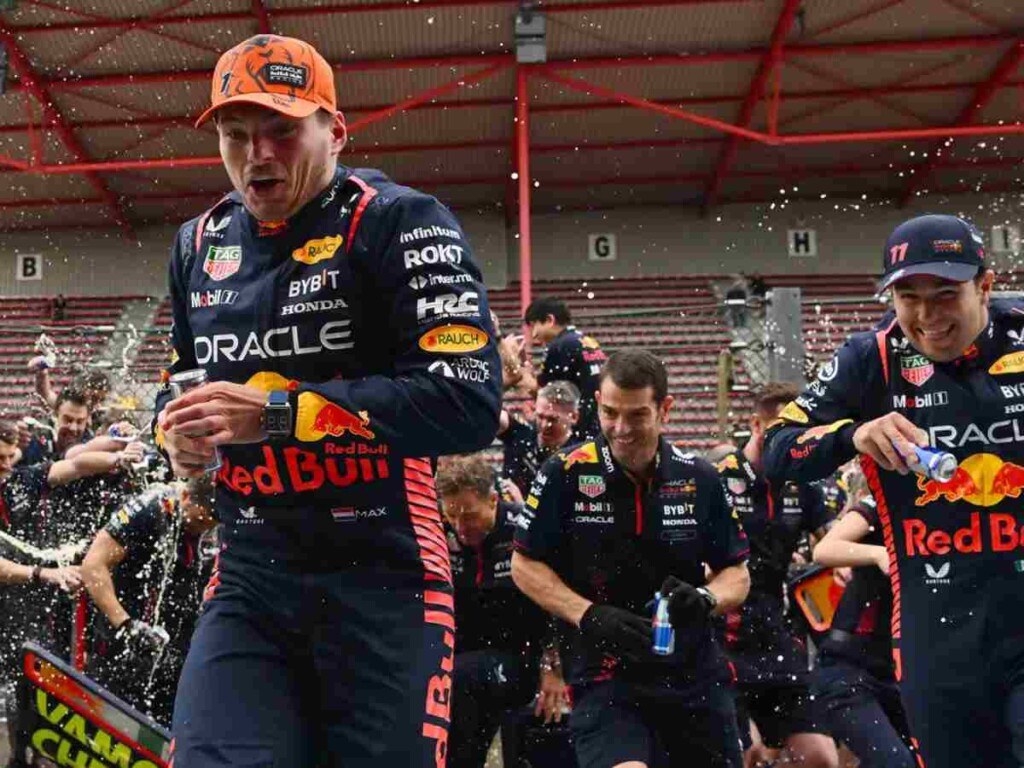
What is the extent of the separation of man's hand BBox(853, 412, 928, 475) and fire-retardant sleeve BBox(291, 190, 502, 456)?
4.26ft

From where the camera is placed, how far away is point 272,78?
2.59 metres

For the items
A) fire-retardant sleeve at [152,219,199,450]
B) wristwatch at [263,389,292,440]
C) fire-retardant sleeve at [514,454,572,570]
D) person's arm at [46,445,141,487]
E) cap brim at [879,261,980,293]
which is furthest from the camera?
person's arm at [46,445,141,487]

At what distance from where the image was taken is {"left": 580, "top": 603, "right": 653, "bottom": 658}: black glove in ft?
14.3

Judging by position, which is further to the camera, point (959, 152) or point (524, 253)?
point (959, 152)

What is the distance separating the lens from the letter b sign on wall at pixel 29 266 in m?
25.5

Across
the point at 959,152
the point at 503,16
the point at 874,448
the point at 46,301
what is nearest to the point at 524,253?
the point at 503,16

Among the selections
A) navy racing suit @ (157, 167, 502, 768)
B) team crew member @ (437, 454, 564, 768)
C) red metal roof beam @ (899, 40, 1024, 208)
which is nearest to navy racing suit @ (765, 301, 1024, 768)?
navy racing suit @ (157, 167, 502, 768)

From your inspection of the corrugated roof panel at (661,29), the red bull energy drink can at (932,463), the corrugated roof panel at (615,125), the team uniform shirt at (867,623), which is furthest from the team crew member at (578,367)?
the corrugated roof panel at (615,125)

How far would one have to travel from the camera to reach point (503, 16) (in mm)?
18375

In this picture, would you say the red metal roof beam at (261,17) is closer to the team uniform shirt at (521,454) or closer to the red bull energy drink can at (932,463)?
the team uniform shirt at (521,454)

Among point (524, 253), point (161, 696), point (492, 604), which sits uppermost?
point (524, 253)

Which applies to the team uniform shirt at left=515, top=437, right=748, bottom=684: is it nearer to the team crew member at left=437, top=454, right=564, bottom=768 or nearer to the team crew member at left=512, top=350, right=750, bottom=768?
the team crew member at left=512, top=350, right=750, bottom=768

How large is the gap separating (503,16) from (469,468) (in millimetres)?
13882

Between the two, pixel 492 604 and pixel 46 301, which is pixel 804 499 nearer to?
pixel 492 604
